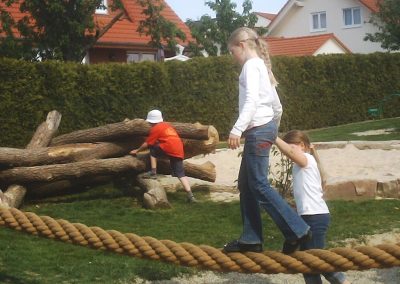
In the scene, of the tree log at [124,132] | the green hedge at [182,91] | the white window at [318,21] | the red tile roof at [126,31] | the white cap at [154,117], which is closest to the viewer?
the white cap at [154,117]

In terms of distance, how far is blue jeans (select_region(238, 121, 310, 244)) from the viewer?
5.06 metres

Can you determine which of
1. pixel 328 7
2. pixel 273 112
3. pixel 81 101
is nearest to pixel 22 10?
pixel 81 101

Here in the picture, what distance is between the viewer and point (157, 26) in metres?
22.4

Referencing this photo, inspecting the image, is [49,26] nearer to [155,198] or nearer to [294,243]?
[155,198]

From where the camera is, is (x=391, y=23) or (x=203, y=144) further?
(x=391, y=23)

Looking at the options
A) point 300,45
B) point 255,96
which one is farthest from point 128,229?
point 300,45

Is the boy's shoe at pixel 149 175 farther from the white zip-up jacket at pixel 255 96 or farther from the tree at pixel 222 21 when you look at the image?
the tree at pixel 222 21

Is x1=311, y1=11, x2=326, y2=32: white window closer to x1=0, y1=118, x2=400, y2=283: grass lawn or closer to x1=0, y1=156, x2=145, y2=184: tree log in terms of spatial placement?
x1=0, y1=118, x2=400, y2=283: grass lawn

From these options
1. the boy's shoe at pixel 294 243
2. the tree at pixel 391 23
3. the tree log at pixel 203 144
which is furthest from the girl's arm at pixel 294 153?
the tree at pixel 391 23

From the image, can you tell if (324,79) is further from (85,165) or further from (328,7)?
(328,7)

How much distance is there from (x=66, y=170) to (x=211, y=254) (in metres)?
6.24

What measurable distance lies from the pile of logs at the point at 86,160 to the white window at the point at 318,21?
1696 inches

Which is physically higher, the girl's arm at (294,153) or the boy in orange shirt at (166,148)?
the girl's arm at (294,153)

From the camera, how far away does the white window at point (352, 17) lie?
1997 inches
